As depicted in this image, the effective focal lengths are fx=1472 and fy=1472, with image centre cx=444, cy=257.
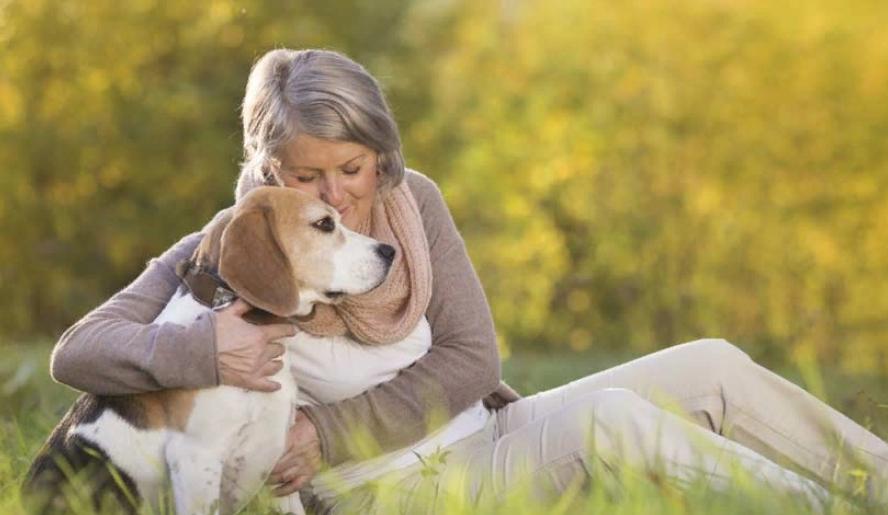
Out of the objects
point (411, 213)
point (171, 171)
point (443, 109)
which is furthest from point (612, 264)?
point (411, 213)

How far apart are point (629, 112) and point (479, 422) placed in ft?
40.4

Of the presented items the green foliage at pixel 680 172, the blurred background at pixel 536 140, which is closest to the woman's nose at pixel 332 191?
the green foliage at pixel 680 172

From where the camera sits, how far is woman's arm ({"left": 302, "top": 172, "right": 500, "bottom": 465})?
421 cm

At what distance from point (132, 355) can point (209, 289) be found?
0.30m

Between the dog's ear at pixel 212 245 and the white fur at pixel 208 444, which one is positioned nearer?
the white fur at pixel 208 444

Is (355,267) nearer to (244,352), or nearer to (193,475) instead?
(244,352)

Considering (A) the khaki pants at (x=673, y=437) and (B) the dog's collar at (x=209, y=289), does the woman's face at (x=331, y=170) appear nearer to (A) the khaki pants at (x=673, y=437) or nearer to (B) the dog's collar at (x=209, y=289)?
(B) the dog's collar at (x=209, y=289)

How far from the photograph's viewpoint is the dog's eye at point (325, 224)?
14.0 ft

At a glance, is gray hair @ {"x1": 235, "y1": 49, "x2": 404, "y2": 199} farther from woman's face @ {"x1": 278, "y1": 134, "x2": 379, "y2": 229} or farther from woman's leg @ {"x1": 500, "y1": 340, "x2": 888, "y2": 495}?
woman's leg @ {"x1": 500, "y1": 340, "x2": 888, "y2": 495}

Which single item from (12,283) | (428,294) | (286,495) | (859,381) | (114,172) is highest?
(428,294)

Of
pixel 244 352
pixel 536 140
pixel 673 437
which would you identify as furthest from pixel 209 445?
pixel 536 140

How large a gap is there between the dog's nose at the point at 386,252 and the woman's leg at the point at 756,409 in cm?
63

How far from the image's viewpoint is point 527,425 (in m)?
4.21

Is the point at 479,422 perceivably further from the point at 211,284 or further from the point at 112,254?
the point at 112,254
